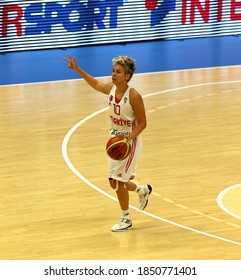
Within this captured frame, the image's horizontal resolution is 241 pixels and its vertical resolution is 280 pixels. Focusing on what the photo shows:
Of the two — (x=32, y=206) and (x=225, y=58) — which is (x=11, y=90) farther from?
(x=32, y=206)

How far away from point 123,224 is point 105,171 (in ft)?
8.50

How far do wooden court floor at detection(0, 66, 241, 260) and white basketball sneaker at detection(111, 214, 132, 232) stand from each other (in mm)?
95

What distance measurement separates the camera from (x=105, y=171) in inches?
574

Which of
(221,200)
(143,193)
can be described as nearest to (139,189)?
(143,193)

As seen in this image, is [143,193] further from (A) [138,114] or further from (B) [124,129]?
(A) [138,114]

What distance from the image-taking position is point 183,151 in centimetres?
1553

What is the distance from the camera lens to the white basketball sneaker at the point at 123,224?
12.0 meters

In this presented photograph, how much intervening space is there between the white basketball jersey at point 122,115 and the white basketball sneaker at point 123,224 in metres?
1.15

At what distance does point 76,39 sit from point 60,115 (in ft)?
23.3

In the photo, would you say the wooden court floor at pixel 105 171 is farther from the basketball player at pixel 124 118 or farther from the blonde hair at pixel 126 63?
the blonde hair at pixel 126 63

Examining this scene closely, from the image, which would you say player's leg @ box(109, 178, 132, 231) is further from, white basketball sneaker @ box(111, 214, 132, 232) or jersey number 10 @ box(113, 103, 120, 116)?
jersey number 10 @ box(113, 103, 120, 116)

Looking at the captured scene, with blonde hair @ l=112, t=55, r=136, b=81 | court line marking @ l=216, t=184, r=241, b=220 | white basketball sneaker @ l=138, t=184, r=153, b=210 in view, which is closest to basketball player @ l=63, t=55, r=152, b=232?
blonde hair @ l=112, t=55, r=136, b=81

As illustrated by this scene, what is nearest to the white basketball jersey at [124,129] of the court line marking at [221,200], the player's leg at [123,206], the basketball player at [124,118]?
the basketball player at [124,118]

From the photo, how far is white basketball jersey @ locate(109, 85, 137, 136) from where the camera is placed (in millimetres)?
11688
